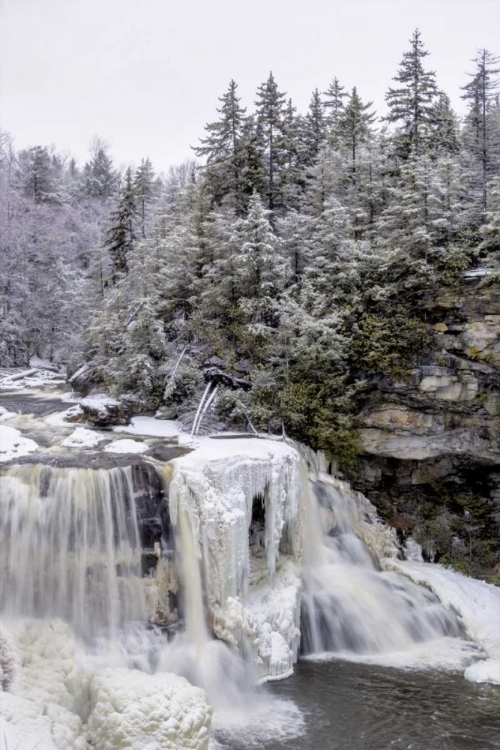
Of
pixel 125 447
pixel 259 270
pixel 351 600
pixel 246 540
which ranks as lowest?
pixel 351 600

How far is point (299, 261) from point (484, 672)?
1165cm

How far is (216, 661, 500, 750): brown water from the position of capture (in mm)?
6940

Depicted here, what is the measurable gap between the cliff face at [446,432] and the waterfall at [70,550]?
7.10 meters

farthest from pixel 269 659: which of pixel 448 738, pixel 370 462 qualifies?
pixel 370 462

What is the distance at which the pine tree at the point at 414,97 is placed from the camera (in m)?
19.4

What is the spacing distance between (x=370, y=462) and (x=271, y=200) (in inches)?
394

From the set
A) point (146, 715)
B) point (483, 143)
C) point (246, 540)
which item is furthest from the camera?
point (483, 143)

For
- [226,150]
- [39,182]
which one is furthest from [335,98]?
[39,182]

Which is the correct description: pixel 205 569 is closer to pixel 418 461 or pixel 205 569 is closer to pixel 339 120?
pixel 418 461

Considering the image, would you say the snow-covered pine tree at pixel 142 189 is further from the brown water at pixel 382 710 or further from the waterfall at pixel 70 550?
the brown water at pixel 382 710

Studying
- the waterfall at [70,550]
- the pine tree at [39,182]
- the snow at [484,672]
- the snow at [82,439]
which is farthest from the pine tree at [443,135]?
the pine tree at [39,182]

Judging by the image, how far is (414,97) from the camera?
63.9 ft

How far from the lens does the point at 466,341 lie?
1308cm

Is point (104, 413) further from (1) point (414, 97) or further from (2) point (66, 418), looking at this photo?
(1) point (414, 97)
